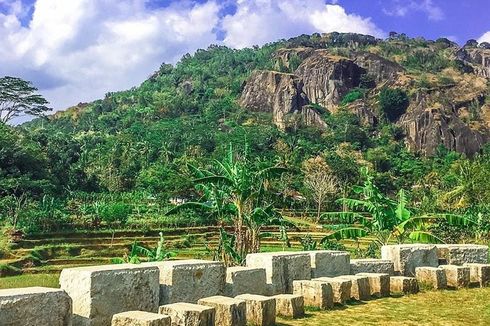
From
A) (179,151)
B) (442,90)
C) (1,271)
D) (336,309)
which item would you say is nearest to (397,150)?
(442,90)

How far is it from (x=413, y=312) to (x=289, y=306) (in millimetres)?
1696

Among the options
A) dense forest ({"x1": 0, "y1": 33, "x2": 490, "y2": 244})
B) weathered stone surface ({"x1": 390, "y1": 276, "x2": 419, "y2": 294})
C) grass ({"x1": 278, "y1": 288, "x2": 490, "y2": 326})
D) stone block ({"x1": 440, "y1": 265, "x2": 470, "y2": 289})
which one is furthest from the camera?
dense forest ({"x1": 0, "y1": 33, "x2": 490, "y2": 244})

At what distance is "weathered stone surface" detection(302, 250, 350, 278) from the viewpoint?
8273 mm

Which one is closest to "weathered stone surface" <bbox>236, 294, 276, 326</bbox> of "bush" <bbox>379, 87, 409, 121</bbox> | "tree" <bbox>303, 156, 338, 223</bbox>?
"tree" <bbox>303, 156, 338, 223</bbox>

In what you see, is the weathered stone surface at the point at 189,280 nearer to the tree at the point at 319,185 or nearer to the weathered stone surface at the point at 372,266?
the weathered stone surface at the point at 372,266

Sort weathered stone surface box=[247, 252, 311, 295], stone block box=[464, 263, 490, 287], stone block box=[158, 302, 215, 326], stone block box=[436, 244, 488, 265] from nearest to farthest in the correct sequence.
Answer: stone block box=[158, 302, 215, 326] < weathered stone surface box=[247, 252, 311, 295] < stone block box=[464, 263, 490, 287] < stone block box=[436, 244, 488, 265]

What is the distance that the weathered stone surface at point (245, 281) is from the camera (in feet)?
22.6

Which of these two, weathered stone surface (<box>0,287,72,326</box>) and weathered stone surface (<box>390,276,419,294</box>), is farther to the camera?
weathered stone surface (<box>390,276,419,294</box>)

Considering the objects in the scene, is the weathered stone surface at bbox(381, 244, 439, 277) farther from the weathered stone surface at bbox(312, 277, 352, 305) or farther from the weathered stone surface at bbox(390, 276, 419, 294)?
the weathered stone surface at bbox(312, 277, 352, 305)

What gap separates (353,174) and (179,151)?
2824 centimetres

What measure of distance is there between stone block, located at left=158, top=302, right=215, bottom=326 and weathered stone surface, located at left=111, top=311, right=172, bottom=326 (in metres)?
0.25

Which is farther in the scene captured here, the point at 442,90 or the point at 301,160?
the point at 442,90

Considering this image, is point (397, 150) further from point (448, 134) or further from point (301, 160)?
point (301, 160)

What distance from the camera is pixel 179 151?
8694cm
